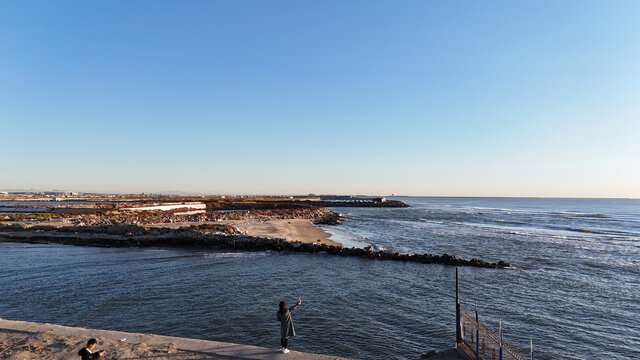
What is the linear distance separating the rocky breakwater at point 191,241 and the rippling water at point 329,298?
1535 mm

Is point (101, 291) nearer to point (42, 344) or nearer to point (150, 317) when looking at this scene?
point (150, 317)

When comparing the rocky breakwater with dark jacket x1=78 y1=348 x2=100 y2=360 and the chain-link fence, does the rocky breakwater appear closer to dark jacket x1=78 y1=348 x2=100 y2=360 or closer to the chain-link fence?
the chain-link fence

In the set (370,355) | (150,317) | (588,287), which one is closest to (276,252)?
(150,317)

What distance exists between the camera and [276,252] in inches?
1072

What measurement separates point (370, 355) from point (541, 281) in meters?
15.2

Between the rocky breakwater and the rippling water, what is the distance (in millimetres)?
1535

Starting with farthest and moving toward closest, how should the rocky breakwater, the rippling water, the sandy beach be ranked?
the sandy beach → the rocky breakwater → the rippling water

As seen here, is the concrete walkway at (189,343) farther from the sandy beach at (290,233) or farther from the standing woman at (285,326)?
the sandy beach at (290,233)

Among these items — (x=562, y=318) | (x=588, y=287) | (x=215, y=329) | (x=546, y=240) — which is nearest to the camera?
(x=215, y=329)

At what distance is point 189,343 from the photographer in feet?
27.9

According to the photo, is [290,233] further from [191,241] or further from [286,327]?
[286,327]

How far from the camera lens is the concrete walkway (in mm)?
7766

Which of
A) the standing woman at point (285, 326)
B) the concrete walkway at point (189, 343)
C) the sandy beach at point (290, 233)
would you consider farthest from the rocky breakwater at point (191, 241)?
the concrete walkway at point (189, 343)

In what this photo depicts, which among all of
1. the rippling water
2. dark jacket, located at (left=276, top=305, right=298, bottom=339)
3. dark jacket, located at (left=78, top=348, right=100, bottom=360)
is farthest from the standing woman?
dark jacket, located at (left=78, top=348, right=100, bottom=360)
